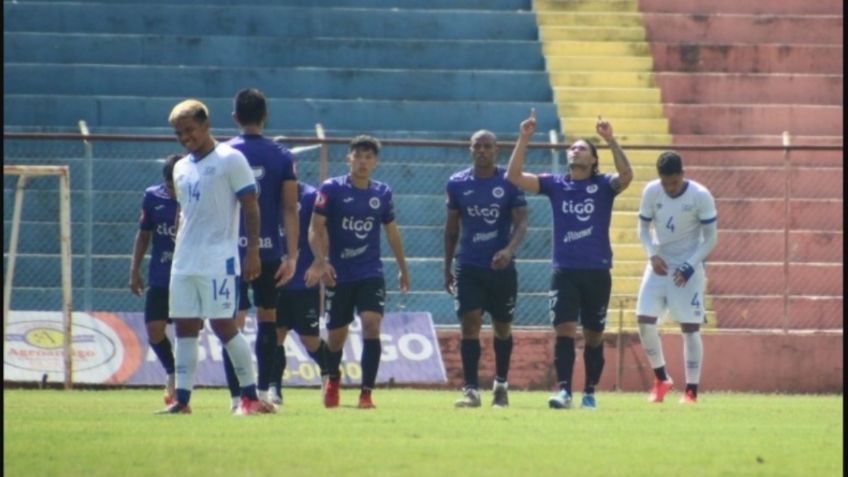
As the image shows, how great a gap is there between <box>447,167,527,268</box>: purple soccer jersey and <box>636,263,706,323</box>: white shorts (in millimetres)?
1773

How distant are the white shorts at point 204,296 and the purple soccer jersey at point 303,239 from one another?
10.8 ft

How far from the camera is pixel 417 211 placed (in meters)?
23.7

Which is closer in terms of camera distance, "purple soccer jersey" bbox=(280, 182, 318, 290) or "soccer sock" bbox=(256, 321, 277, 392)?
"soccer sock" bbox=(256, 321, 277, 392)

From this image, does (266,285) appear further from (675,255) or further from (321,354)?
(675,255)

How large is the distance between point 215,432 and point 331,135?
535 inches

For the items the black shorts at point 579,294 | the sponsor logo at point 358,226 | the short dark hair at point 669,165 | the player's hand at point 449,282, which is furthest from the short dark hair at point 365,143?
the short dark hair at point 669,165

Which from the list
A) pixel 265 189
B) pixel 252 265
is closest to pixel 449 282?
pixel 265 189

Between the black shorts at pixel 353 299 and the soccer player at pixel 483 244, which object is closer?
the black shorts at pixel 353 299

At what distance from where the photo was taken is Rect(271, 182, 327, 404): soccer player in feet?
55.2

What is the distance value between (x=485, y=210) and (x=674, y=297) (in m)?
2.17

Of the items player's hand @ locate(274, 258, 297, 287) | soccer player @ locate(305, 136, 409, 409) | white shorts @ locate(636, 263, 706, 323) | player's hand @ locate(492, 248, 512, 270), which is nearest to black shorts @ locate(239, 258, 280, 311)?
player's hand @ locate(274, 258, 297, 287)

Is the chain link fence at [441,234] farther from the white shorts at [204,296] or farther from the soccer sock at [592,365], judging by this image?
the white shorts at [204,296]

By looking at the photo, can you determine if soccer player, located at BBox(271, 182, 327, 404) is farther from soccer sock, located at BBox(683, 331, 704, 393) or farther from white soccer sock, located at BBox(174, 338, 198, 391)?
soccer sock, located at BBox(683, 331, 704, 393)

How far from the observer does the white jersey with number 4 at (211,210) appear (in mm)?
13305
